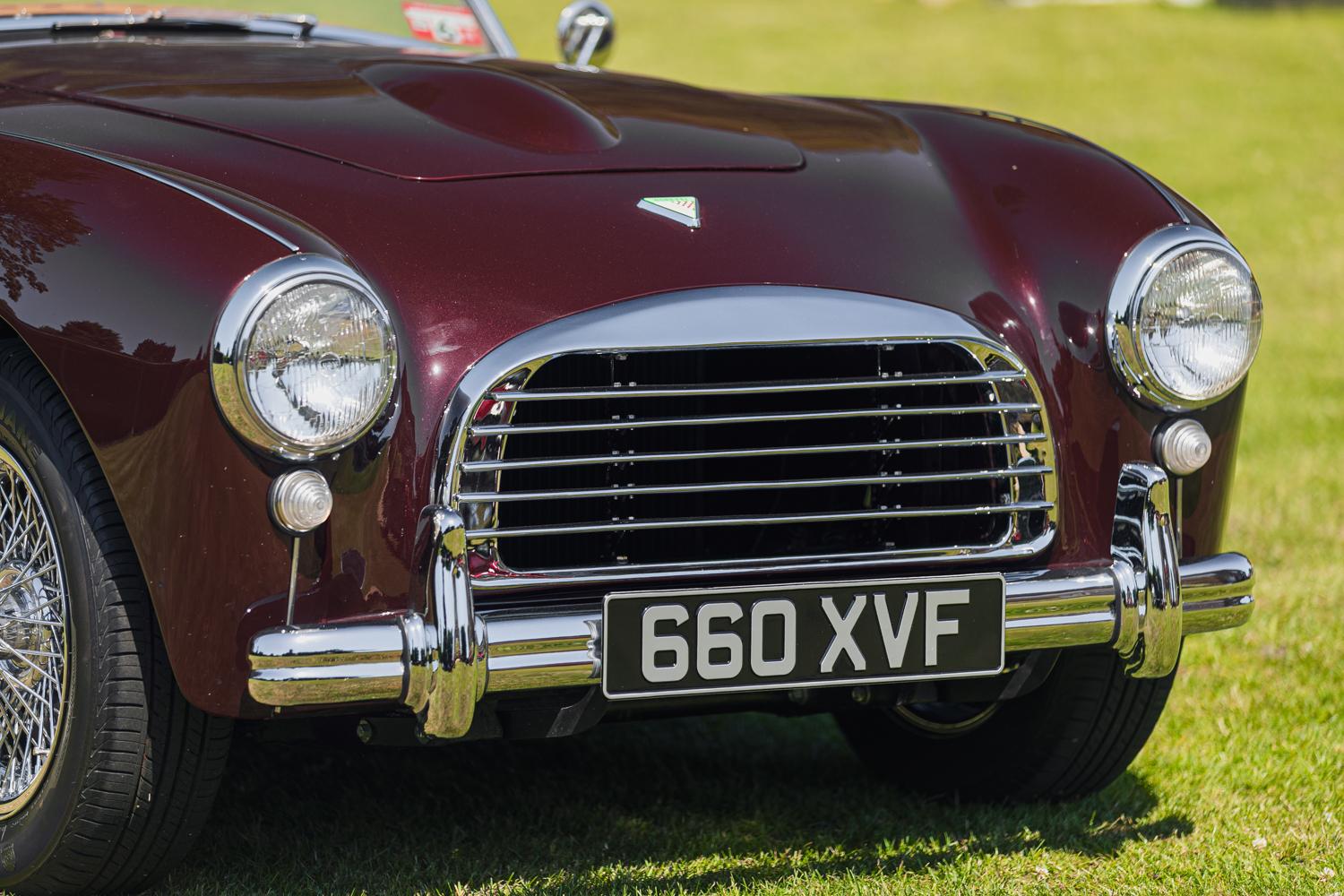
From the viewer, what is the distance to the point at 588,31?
4.63 meters

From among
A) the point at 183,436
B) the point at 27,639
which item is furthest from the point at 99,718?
the point at 183,436

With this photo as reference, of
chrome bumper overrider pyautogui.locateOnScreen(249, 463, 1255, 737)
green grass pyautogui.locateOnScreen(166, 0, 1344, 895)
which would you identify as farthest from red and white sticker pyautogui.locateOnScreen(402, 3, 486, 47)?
chrome bumper overrider pyautogui.locateOnScreen(249, 463, 1255, 737)

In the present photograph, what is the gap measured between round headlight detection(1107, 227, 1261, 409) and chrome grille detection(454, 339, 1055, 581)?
0.22 meters

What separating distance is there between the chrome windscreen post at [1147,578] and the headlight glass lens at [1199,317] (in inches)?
7.4

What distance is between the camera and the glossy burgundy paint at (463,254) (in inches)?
102

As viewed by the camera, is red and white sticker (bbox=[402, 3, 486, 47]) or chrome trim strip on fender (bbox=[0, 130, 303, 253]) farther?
red and white sticker (bbox=[402, 3, 486, 47])

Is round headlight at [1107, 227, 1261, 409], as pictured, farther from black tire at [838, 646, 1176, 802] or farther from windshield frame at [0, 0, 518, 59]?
windshield frame at [0, 0, 518, 59]

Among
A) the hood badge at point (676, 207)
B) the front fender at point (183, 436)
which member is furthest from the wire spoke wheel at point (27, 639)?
the hood badge at point (676, 207)

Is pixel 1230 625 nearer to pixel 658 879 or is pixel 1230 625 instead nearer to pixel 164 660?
pixel 658 879

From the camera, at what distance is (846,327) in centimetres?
282

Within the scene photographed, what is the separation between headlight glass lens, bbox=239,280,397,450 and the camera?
2.53m

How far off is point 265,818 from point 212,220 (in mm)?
1210

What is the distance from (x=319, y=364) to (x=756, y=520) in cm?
69

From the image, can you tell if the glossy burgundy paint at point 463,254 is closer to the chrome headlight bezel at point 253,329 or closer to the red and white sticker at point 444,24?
the chrome headlight bezel at point 253,329
